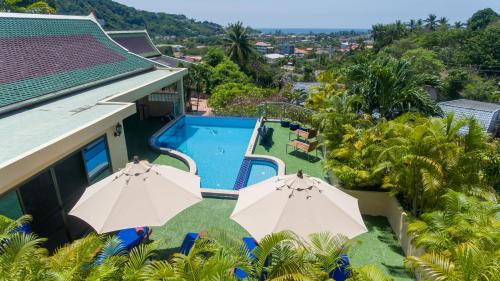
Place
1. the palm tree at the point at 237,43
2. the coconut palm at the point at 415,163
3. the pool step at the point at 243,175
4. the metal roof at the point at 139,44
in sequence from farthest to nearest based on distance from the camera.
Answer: the palm tree at the point at 237,43
the metal roof at the point at 139,44
the pool step at the point at 243,175
the coconut palm at the point at 415,163

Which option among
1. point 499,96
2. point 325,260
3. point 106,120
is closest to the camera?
point 325,260

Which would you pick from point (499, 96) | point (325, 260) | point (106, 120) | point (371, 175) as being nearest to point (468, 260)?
point (325, 260)

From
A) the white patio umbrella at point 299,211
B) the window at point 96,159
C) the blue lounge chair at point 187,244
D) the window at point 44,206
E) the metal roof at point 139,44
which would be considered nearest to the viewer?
the white patio umbrella at point 299,211

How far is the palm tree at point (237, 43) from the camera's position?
52562 mm

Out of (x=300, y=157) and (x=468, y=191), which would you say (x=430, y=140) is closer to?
(x=468, y=191)

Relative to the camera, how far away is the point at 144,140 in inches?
637

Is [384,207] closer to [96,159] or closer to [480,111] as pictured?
[96,159]

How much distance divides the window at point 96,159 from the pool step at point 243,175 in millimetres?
4539

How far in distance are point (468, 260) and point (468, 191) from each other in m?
4.37

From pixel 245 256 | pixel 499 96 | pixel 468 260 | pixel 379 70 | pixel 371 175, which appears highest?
pixel 379 70

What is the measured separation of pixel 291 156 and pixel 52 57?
11.3 meters

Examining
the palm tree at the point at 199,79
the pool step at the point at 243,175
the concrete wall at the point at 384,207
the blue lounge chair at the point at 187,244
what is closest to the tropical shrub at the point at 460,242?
the concrete wall at the point at 384,207

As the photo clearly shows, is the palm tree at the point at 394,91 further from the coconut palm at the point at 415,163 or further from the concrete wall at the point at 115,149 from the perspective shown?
the concrete wall at the point at 115,149

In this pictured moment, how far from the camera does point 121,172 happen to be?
23.5 ft
